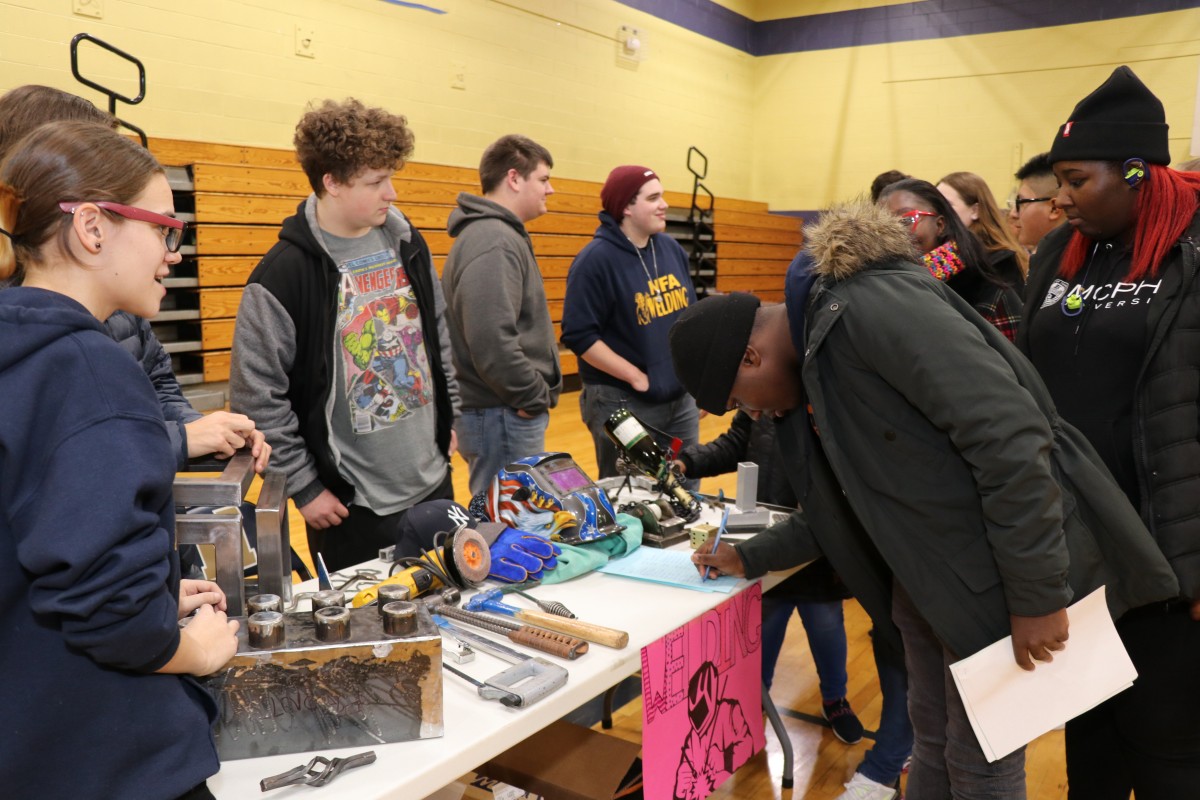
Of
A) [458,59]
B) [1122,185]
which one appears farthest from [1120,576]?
[458,59]

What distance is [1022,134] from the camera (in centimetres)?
985

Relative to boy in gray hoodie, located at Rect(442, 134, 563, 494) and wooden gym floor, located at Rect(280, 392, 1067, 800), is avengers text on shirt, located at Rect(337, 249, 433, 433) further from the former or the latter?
wooden gym floor, located at Rect(280, 392, 1067, 800)

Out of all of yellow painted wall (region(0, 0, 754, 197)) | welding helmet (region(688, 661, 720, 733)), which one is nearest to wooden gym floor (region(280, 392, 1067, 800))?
welding helmet (region(688, 661, 720, 733))

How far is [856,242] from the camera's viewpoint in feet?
4.59

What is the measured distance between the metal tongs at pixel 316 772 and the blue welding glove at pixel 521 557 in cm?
60

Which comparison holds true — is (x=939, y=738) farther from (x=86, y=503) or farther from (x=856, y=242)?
(x=86, y=503)

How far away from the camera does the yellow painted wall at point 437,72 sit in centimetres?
527

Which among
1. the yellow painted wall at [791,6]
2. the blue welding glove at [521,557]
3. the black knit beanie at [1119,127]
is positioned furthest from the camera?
the yellow painted wall at [791,6]

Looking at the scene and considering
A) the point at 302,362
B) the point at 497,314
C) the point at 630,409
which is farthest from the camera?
the point at 630,409

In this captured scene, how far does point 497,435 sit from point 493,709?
171cm

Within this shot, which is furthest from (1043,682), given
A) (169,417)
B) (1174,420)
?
(169,417)

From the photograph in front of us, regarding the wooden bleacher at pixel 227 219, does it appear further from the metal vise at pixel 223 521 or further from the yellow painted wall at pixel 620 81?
the metal vise at pixel 223 521

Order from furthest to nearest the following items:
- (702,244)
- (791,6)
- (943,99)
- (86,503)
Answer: (791,6) → (943,99) → (702,244) → (86,503)

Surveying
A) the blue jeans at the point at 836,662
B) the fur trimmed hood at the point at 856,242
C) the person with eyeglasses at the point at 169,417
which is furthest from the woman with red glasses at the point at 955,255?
the person with eyeglasses at the point at 169,417
